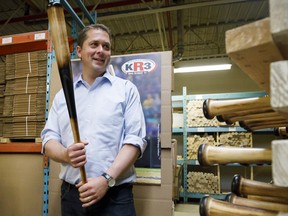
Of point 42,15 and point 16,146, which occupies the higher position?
point 42,15

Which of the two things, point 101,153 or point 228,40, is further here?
point 101,153

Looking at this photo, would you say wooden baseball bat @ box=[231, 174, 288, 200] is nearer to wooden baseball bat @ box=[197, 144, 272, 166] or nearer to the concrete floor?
wooden baseball bat @ box=[197, 144, 272, 166]

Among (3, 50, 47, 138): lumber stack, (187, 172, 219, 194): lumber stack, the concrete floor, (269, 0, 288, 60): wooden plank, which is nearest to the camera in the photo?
(269, 0, 288, 60): wooden plank

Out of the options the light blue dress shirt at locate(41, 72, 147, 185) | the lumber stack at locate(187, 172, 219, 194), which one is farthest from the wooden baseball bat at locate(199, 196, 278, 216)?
the lumber stack at locate(187, 172, 219, 194)

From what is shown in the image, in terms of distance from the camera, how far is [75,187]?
4.46 ft

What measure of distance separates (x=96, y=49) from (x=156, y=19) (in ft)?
13.9

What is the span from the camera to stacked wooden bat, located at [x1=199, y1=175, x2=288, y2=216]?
57 cm

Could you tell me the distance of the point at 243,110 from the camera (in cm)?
71

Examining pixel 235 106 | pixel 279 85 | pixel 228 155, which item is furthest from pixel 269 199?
pixel 279 85

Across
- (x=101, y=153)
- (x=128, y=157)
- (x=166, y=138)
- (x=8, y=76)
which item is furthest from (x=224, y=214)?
(x=8, y=76)

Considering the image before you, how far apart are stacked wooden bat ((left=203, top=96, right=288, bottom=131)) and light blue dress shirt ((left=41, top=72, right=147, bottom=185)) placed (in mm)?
656

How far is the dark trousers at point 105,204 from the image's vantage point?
51.5 inches

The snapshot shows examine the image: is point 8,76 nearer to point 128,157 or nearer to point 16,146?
point 16,146

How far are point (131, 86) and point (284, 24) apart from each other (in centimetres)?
115
